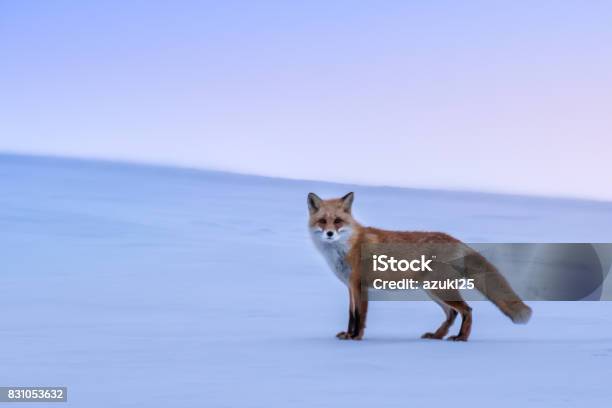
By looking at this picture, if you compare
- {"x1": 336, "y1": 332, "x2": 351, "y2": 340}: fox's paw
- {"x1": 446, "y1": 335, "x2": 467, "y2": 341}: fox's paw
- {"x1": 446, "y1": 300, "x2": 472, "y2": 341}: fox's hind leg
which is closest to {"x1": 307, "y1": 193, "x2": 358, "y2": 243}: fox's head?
{"x1": 336, "y1": 332, "x2": 351, "y2": 340}: fox's paw

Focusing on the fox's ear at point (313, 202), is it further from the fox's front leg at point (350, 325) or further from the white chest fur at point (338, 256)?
the fox's front leg at point (350, 325)

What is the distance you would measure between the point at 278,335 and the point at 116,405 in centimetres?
257

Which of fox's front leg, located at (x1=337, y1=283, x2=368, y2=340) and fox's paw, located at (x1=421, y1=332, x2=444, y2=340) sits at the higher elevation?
fox's front leg, located at (x1=337, y1=283, x2=368, y2=340)

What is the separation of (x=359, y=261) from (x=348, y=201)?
0.43m

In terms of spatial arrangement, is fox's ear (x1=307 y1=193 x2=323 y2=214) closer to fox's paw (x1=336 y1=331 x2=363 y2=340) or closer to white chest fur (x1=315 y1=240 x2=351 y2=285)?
white chest fur (x1=315 y1=240 x2=351 y2=285)

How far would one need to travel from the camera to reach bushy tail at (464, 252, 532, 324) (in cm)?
704

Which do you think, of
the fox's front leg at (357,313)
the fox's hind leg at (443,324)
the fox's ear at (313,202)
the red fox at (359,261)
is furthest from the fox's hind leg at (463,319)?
the fox's ear at (313,202)

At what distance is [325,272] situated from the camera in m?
11.6

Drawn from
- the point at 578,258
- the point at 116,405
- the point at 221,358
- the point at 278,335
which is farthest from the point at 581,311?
the point at 116,405

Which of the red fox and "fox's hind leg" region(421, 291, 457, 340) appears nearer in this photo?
the red fox

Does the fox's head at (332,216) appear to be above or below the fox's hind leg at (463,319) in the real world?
above

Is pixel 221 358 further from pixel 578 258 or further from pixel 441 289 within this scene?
pixel 578 258

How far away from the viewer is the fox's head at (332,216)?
6.83 metres

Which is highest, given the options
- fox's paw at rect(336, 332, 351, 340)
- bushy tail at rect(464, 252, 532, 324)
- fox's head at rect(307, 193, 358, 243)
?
fox's head at rect(307, 193, 358, 243)
